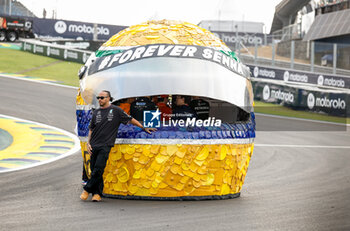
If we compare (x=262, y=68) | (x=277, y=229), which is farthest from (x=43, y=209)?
(x=262, y=68)

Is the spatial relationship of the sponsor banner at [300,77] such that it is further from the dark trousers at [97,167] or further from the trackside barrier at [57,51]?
Result: the dark trousers at [97,167]

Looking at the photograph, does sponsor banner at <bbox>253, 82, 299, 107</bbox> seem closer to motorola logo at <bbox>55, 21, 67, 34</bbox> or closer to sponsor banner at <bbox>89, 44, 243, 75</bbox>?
sponsor banner at <bbox>89, 44, 243, 75</bbox>

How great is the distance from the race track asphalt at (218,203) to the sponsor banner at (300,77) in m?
15.8

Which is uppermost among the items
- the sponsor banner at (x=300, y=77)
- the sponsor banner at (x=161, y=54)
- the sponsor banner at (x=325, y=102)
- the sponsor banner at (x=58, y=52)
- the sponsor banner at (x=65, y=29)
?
the sponsor banner at (x=65, y=29)

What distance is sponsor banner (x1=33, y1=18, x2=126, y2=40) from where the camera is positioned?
168 feet

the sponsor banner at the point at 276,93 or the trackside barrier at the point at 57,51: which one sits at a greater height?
the trackside barrier at the point at 57,51

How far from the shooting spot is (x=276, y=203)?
360 inches

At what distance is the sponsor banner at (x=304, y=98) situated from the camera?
27.9 meters

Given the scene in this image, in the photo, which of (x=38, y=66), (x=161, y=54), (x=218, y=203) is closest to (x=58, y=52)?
(x=38, y=66)

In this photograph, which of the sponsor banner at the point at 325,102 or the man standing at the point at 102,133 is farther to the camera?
the sponsor banner at the point at 325,102

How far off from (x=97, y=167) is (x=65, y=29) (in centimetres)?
4542

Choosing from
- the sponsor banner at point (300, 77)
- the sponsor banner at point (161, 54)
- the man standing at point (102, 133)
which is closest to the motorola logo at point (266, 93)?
the sponsor banner at point (300, 77)

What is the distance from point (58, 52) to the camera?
41719mm

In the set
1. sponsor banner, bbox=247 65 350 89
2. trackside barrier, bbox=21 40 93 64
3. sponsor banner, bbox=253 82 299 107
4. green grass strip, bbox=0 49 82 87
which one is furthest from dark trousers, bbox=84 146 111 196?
trackside barrier, bbox=21 40 93 64
